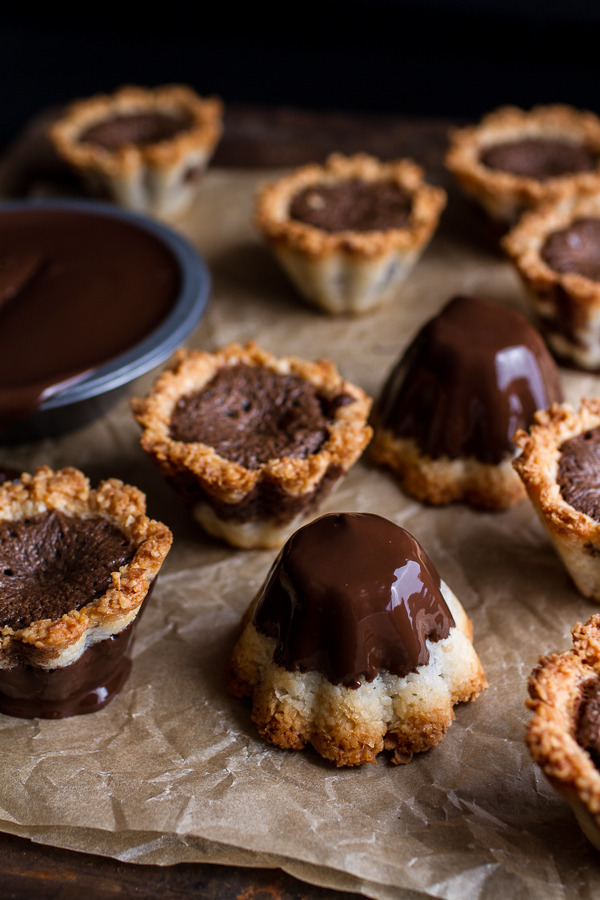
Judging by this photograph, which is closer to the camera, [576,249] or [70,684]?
[70,684]

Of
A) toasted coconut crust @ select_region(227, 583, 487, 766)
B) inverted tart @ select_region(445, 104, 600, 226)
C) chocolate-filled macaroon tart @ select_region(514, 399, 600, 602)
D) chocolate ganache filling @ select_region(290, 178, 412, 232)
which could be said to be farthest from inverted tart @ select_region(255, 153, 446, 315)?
toasted coconut crust @ select_region(227, 583, 487, 766)

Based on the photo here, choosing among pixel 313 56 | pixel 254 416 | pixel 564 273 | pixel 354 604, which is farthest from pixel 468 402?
pixel 313 56

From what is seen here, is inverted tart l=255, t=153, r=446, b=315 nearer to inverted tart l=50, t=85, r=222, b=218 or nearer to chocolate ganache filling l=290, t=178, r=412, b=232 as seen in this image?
chocolate ganache filling l=290, t=178, r=412, b=232

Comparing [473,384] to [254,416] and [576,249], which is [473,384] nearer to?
[254,416]

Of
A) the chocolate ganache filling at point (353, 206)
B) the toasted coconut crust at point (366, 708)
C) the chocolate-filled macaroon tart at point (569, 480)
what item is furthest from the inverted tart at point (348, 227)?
the toasted coconut crust at point (366, 708)

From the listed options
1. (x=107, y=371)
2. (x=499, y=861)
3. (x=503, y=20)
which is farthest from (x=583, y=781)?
(x=503, y=20)

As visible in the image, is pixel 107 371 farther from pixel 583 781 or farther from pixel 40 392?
pixel 583 781
